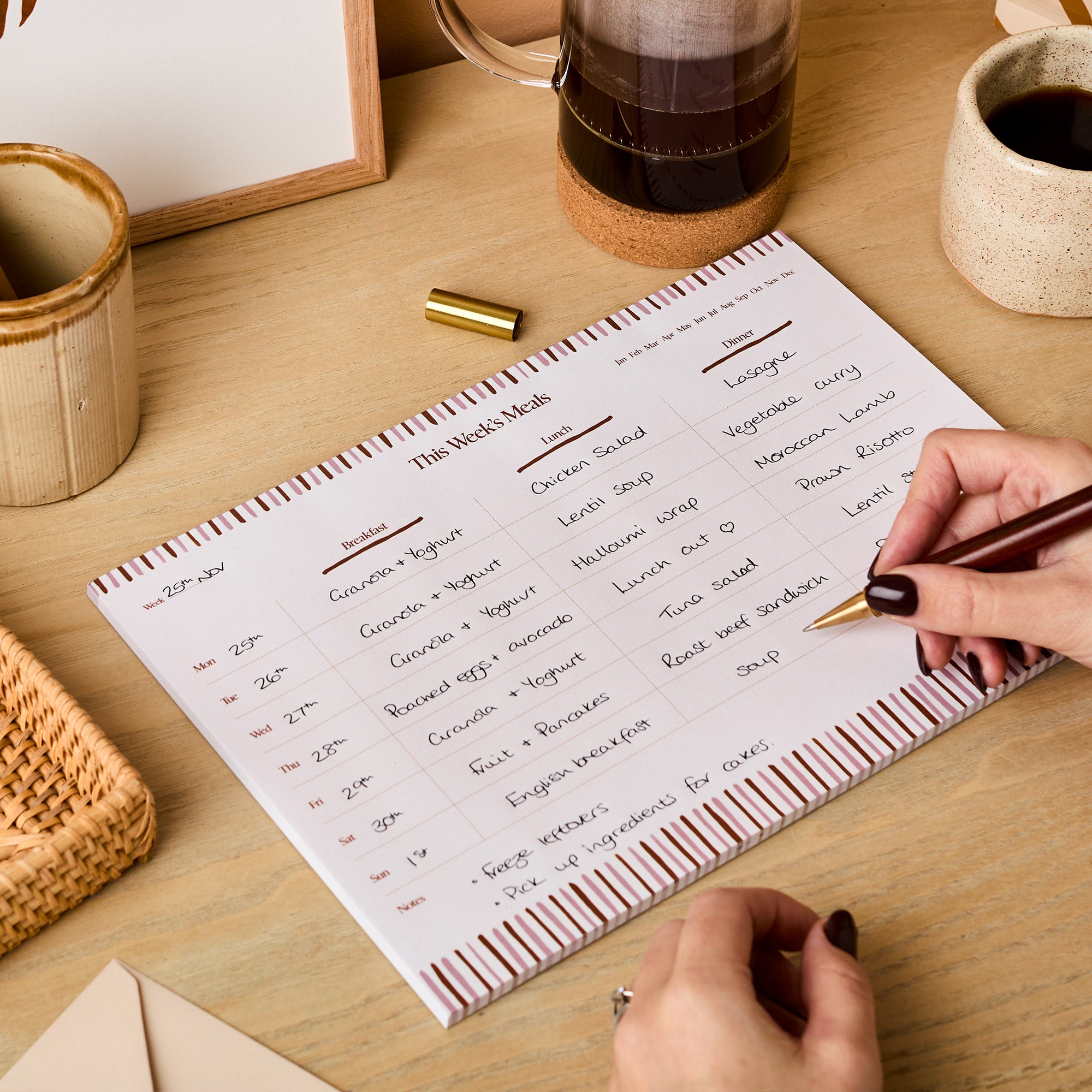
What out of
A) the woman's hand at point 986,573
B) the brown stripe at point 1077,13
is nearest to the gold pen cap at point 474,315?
the woman's hand at point 986,573

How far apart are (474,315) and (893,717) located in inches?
13.5

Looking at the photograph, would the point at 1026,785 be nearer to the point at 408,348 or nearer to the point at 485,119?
the point at 408,348

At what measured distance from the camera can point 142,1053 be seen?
0.49 metres

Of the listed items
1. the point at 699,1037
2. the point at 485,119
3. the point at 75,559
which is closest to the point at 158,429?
the point at 75,559

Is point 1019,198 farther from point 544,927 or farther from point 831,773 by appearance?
point 544,927

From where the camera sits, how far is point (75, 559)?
633 millimetres

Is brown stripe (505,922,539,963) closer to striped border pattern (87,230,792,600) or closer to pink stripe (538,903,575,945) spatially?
pink stripe (538,903,575,945)

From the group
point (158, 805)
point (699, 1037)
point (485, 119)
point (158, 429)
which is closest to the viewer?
point (699, 1037)

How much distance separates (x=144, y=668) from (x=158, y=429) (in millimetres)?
157

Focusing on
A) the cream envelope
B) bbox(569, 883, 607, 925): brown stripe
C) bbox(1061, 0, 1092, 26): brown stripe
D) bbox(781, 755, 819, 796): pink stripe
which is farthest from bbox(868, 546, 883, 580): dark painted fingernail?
bbox(1061, 0, 1092, 26): brown stripe

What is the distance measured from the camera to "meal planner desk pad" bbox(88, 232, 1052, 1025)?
0.53m

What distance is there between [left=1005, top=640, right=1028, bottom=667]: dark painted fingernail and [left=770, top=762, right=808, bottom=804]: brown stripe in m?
0.14

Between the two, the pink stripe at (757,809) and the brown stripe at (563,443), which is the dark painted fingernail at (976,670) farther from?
the brown stripe at (563,443)

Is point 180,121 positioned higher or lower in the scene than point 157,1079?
higher
